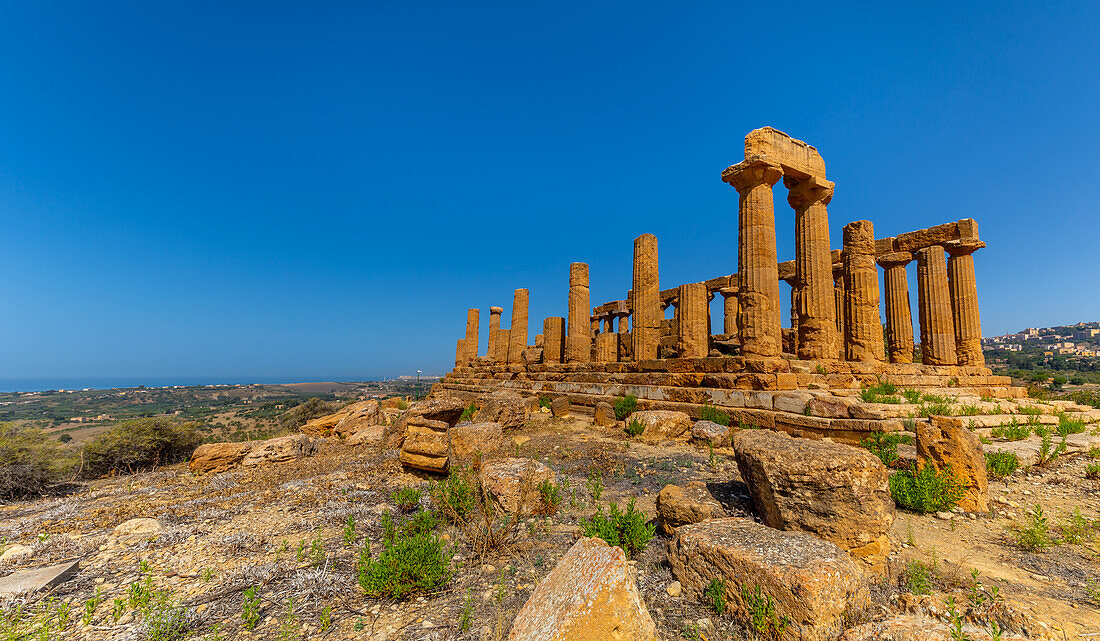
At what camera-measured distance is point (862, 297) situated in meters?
12.8

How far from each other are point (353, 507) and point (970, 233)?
63.2 feet

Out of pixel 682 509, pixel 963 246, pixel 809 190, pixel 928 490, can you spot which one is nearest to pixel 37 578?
pixel 682 509

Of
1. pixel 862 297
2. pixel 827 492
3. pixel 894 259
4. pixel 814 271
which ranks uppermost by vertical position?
pixel 894 259

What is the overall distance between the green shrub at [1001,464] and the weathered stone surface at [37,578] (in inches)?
397

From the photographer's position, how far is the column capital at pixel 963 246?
13859 mm

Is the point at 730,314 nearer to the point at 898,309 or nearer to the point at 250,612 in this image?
the point at 898,309

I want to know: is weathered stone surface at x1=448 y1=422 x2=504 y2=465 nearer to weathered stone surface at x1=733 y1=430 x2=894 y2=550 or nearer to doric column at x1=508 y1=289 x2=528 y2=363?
weathered stone surface at x1=733 y1=430 x2=894 y2=550

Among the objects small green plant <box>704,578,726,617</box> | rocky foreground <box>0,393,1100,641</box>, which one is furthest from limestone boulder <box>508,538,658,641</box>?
small green plant <box>704,578,726,617</box>

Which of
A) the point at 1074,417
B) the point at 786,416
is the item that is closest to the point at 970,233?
the point at 1074,417

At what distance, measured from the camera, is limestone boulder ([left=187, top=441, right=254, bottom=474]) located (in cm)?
759

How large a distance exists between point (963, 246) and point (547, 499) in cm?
1710

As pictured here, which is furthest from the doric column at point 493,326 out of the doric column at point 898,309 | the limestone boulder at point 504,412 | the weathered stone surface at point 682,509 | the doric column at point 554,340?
the weathered stone surface at point 682,509

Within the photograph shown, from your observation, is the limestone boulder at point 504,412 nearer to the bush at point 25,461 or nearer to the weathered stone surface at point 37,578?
the weathered stone surface at point 37,578

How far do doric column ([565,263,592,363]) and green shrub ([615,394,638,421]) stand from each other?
6.25 meters
